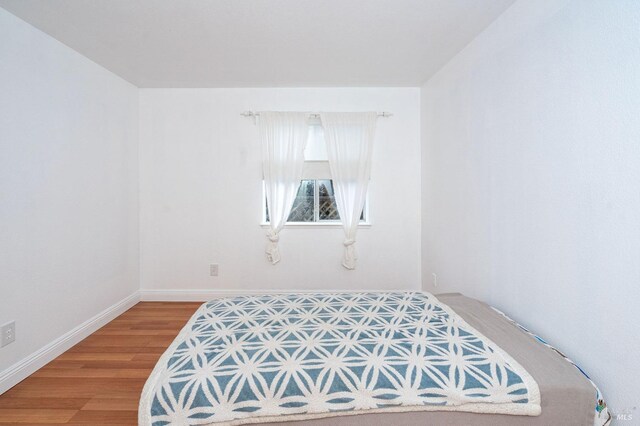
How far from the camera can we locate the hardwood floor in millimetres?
1675

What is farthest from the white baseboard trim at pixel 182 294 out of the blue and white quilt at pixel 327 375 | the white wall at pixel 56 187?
the blue and white quilt at pixel 327 375

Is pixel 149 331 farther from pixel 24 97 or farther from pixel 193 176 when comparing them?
pixel 24 97

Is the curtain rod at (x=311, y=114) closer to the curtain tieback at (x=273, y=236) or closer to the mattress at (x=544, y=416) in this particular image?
the curtain tieback at (x=273, y=236)

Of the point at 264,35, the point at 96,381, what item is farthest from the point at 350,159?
the point at 96,381

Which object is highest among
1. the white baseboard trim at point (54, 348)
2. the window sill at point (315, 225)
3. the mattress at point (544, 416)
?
the window sill at point (315, 225)

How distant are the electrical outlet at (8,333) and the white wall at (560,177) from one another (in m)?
3.29

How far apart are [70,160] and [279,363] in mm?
2437

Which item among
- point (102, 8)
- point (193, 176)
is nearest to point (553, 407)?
point (102, 8)

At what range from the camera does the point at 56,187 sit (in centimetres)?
230

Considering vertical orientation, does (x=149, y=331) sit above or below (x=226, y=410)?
below

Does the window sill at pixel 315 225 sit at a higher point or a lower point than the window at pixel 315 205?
lower

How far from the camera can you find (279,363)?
1378 mm

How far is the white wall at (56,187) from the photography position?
6.42 feet

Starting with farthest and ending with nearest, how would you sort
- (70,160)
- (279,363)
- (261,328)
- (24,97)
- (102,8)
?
(70,160) < (24,97) < (102,8) < (261,328) < (279,363)
